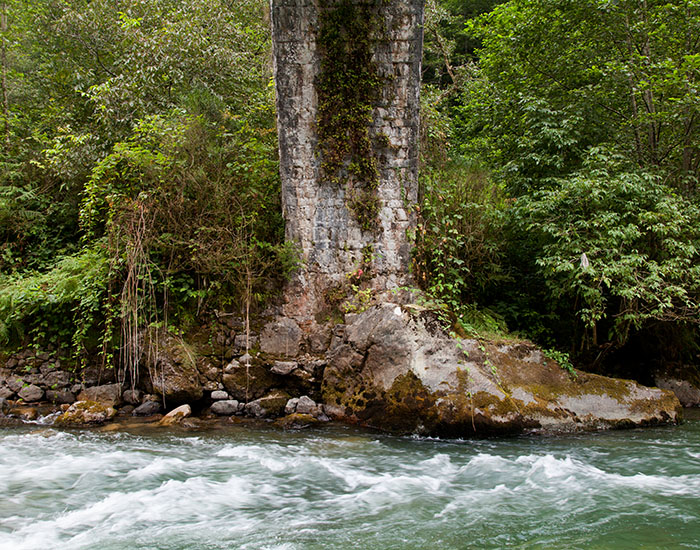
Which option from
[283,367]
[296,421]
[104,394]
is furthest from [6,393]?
[296,421]

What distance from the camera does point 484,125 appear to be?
35.7ft

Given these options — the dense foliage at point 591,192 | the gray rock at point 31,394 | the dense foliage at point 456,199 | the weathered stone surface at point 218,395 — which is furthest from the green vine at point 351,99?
the gray rock at point 31,394

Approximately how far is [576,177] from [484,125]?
12.6 feet

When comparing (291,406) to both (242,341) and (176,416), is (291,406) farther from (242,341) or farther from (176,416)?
(176,416)

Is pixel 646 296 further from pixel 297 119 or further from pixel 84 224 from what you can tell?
pixel 84 224

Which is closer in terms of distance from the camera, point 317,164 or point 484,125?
point 317,164

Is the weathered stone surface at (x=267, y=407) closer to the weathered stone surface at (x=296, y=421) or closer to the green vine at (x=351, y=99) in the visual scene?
the weathered stone surface at (x=296, y=421)

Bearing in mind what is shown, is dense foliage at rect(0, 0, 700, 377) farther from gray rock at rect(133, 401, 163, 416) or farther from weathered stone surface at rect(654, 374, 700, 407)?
gray rock at rect(133, 401, 163, 416)

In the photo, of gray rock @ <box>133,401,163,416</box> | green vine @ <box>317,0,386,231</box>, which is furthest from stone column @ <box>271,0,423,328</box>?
gray rock @ <box>133,401,163,416</box>

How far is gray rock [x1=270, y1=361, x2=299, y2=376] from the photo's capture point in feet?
24.1

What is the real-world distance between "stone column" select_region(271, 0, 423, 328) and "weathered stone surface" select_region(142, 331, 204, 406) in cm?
172

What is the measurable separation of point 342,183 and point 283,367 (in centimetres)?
292

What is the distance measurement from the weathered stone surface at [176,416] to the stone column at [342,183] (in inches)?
81.6

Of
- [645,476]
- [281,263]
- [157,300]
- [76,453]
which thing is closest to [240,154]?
[281,263]
